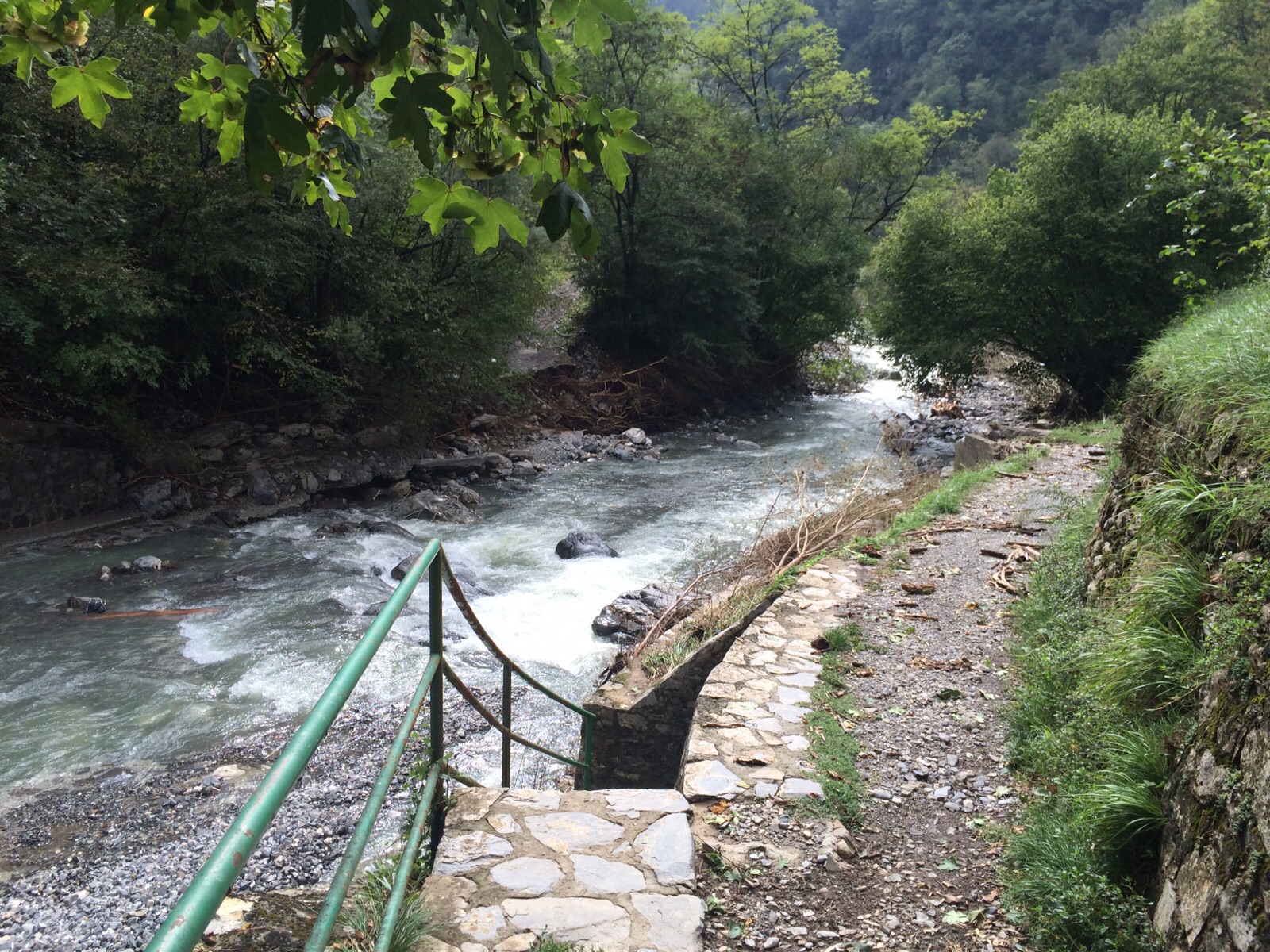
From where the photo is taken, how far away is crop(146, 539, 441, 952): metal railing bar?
0.84 m

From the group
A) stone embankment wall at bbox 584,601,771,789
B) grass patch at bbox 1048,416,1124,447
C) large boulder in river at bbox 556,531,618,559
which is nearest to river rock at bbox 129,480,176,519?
large boulder in river at bbox 556,531,618,559

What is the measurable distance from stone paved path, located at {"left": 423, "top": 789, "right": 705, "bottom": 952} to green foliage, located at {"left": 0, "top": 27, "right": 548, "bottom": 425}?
915 cm

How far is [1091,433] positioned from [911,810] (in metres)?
10.9

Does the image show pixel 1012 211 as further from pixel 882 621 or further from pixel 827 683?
pixel 827 683

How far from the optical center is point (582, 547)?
10.2m

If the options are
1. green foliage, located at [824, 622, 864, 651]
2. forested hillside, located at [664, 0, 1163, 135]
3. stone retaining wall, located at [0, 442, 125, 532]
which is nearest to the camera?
green foliage, located at [824, 622, 864, 651]

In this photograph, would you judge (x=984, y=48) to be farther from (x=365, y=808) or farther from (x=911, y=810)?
(x=365, y=808)

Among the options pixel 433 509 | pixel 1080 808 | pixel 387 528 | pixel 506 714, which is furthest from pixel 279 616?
pixel 1080 808

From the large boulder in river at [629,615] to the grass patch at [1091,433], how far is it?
21.8 ft

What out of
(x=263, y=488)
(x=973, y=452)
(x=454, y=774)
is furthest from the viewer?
(x=973, y=452)

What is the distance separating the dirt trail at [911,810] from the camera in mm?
2633

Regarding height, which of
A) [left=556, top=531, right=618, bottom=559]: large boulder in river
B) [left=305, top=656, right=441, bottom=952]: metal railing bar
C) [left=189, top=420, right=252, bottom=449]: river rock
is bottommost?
[left=556, top=531, right=618, bottom=559]: large boulder in river

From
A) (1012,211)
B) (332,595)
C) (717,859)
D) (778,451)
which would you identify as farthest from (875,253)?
Result: (717,859)

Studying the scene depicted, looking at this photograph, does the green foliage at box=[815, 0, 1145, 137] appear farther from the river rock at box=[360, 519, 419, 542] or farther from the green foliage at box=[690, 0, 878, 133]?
the river rock at box=[360, 519, 419, 542]
